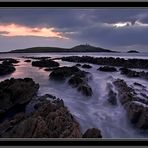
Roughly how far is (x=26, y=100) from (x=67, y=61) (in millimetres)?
349

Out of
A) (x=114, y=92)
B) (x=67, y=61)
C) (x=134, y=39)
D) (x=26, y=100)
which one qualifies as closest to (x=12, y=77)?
(x=26, y=100)

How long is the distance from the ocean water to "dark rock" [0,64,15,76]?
2 cm

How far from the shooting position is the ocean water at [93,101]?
2.11 metres

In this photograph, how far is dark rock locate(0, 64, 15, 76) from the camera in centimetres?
217

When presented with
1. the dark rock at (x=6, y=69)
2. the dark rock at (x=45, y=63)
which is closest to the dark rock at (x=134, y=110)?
the dark rock at (x=45, y=63)

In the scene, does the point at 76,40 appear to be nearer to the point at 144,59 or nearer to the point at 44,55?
the point at 44,55

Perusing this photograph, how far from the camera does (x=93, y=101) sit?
7.11ft

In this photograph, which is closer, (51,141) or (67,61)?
(51,141)

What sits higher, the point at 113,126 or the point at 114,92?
the point at 114,92

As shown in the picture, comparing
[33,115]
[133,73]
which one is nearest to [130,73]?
[133,73]

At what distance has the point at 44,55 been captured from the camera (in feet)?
7.22

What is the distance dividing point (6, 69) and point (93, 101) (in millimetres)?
555

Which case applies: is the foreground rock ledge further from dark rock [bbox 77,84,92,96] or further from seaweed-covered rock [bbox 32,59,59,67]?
seaweed-covered rock [bbox 32,59,59,67]

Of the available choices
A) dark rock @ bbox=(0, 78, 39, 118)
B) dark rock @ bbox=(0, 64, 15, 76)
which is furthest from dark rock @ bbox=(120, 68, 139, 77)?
dark rock @ bbox=(0, 64, 15, 76)
